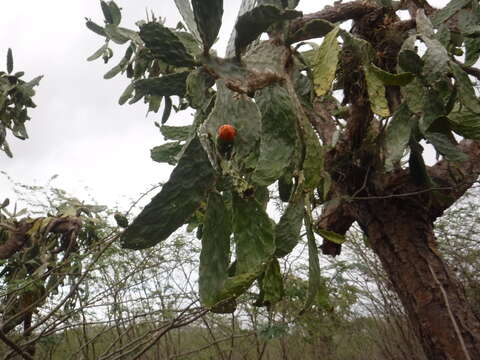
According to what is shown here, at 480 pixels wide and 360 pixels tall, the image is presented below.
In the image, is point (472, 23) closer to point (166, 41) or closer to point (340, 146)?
point (340, 146)

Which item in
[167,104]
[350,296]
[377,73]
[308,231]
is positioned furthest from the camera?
[350,296]

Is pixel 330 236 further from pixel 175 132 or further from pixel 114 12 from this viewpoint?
pixel 114 12

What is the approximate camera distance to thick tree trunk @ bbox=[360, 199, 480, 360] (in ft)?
2.77

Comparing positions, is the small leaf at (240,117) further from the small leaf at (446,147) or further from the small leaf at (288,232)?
the small leaf at (446,147)

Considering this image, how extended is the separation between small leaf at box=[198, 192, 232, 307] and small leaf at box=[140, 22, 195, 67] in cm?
23

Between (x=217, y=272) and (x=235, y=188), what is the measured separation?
0.45 feet

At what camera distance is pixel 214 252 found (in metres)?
0.53

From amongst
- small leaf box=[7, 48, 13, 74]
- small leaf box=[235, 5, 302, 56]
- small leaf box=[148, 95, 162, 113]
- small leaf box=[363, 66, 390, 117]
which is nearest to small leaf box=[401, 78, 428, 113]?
small leaf box=[363, 66, 390, 117]

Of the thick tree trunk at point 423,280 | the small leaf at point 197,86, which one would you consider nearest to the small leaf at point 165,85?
the small leaf at point 197,86

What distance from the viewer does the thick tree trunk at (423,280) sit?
84 centimetres

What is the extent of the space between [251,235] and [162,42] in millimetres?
334

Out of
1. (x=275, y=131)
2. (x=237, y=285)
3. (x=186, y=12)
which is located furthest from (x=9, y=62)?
(x=237, y=285)

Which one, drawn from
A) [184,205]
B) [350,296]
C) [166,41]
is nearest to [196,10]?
[166,41]

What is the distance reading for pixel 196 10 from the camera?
1.64ft
